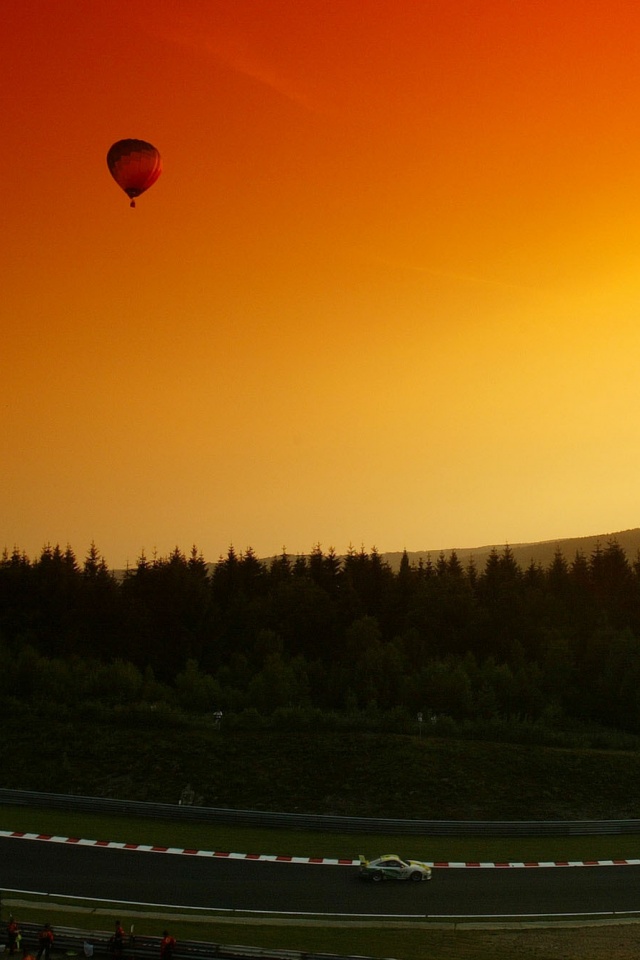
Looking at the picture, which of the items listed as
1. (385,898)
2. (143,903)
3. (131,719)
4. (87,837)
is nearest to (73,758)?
(131,719)

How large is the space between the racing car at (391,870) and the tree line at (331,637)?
99.9ft

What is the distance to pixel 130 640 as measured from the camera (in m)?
92.9

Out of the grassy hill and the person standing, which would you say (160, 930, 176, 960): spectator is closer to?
the person standing

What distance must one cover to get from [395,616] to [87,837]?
65.0 meters

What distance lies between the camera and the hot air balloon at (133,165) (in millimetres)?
49062

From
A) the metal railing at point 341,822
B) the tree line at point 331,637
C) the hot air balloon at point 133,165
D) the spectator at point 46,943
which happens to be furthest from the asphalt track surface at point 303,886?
the hot air balloon at point 133,165

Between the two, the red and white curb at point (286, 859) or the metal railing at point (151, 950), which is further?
the red and white curb at point (286, 859)

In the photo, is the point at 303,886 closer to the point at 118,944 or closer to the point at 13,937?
the point at 118,944

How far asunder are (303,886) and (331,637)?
196 feet

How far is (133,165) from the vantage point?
4906 cm

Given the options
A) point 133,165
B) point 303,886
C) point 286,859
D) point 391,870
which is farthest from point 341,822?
point 133,165

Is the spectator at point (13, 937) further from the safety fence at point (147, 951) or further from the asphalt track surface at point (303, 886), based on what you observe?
the asphalt track surface at point (303, 886)

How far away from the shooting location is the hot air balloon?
4906 cm

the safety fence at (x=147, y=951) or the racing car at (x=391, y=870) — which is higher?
the safety fence at (x=147, y=951)
